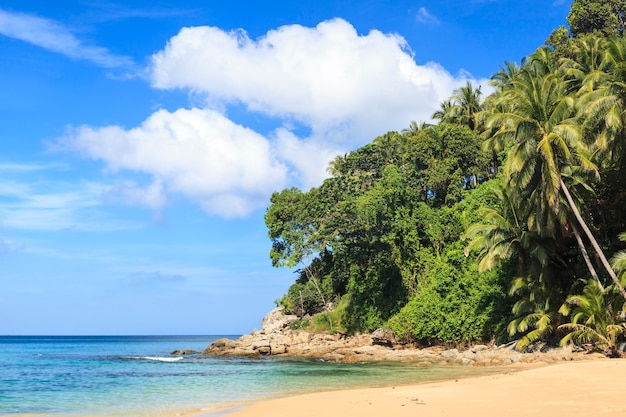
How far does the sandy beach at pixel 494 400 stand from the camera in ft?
37.0

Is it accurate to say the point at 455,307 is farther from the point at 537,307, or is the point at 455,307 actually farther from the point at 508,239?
the point at 508,239

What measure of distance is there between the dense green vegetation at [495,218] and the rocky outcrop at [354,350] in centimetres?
105

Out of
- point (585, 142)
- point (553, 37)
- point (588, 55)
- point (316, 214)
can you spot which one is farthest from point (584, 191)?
point (553, 37)

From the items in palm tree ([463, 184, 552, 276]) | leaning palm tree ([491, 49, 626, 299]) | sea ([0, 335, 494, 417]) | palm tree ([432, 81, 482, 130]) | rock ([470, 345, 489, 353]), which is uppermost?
palm tree ([432, 81, 482, 130])

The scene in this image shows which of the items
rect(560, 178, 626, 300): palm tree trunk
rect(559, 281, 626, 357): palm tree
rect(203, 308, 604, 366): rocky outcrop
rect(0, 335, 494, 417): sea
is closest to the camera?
rect(0, 335, 494, 417): sea

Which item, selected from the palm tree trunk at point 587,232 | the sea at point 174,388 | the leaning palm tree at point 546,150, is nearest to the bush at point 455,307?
the sea at point 174,388

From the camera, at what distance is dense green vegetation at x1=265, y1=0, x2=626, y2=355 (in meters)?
24.5

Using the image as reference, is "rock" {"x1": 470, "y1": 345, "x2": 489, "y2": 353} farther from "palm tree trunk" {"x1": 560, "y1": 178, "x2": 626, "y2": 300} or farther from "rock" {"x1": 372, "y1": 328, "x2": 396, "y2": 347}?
"palm tree trunk" {"x1": 560, "y1": 178, "x2": 626, "y2": 300}

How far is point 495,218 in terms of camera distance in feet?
97.8

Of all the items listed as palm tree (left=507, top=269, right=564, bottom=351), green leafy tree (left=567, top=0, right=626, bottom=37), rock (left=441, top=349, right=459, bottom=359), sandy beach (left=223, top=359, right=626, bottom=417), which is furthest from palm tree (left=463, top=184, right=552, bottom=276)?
green leafy tree (left=567, top=0, right=626, bottom=37)

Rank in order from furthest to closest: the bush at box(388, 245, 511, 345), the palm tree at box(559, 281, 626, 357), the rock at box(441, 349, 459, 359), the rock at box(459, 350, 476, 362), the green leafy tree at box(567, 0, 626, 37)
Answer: the green leafy tree at box(567, 0, 626, 37)
the bush at box(388, 245, 511, 345)
the rock at box(441, 349, 459, 359)
the rock at box(459, 350, 476, 362)
the palm tree at box(559, 281, 626, 357)

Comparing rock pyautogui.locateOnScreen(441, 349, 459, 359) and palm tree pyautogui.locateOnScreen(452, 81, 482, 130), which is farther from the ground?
palm tree pyautogui.locateOnScreen(452, 81, 482, 130)

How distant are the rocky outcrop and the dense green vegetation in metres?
1.05

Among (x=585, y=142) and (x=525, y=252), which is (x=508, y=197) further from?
(x=585, y=142)
